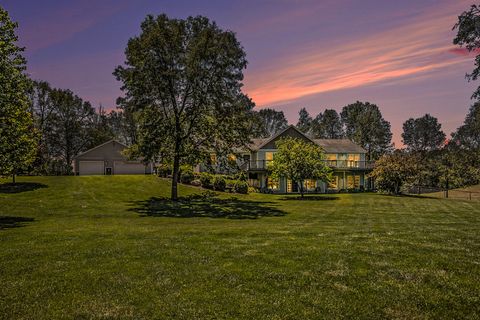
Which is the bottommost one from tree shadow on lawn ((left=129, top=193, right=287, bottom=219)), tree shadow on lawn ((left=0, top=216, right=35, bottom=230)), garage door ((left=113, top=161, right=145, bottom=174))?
tree shadow on lawn ((left=129, top=193, right=287, bottom=219))

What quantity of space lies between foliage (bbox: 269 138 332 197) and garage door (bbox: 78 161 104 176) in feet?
109

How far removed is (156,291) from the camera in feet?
27.2

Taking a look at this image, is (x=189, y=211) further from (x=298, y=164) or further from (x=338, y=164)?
(x=338, y=164)

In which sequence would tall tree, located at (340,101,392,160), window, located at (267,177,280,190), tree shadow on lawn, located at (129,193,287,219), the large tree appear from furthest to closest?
tall tree, located at (340,101,392,160) < window, located at (267,177,280,190) < the large tree < tree shadow on lawn, located at (129,193,287,219)

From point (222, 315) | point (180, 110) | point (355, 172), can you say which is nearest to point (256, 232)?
point (222, 315)

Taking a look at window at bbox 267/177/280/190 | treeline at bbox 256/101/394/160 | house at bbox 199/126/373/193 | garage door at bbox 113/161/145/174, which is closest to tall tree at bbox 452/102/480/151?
treeline at bbox 256/101/394/160

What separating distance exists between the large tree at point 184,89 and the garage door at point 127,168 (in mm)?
29917

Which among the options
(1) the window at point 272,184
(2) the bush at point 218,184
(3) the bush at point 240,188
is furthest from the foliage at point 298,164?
(1) the window at point 272,184

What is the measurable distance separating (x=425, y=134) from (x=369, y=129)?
1854 inches

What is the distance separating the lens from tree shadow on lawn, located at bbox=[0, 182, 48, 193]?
32.6 metres

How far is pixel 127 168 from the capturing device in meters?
62.6

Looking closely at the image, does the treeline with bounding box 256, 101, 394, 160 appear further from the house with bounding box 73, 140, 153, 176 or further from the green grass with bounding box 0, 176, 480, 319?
the green grass with bounding box 0, 176, 480, 319

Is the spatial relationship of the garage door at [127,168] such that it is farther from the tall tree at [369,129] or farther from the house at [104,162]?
the tall tree at [369,129]

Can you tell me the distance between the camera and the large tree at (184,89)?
104ft
